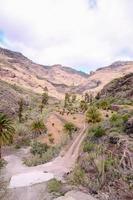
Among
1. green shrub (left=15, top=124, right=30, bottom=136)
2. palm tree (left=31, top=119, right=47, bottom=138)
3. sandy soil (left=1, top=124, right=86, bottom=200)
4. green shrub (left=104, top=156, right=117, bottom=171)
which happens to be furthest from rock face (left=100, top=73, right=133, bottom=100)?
green shrub (left=104, top=156, right=117, bottom=171)

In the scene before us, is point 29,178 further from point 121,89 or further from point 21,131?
point 121,89

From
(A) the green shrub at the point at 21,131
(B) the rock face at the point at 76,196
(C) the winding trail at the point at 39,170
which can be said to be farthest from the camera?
(A) the green shrub at the point at 21,131

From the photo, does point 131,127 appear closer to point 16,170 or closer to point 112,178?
point 112,178

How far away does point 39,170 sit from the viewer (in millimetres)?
46219

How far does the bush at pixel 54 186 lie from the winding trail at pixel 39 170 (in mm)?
2411

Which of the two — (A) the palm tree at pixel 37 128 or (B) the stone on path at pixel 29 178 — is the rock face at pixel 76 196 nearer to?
(B) the stone on path at pixel 29 178

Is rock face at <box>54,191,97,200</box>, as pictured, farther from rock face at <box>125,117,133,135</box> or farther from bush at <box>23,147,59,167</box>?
bush at <box>23,147,59,167</box>

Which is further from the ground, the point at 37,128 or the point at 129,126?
the point at 129,126

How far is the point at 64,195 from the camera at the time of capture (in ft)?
109

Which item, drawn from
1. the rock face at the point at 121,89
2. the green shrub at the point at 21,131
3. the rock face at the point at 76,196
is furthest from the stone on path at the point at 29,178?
the rock face at the point at 121,89

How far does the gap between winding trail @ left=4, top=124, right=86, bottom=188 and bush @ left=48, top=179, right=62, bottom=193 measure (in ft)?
7.91

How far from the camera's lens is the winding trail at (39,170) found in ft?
133

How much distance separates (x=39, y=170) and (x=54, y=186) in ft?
35.4

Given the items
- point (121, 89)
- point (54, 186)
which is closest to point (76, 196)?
point (54, 186)
